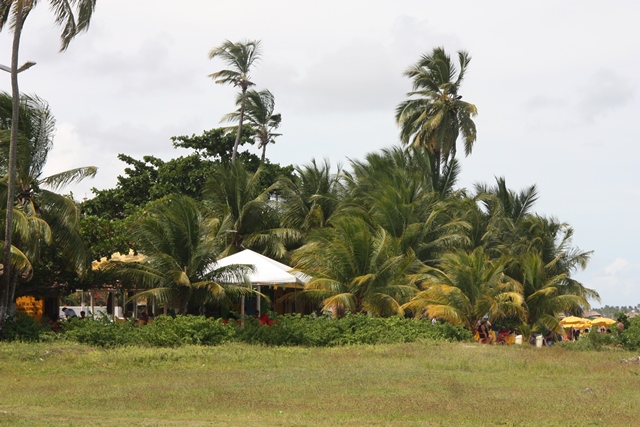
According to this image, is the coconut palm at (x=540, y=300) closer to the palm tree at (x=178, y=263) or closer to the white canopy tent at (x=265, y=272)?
the white canopy tent at (x=265, y=272)

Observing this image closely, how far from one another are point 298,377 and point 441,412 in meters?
4.46

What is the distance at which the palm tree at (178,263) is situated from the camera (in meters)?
23.7

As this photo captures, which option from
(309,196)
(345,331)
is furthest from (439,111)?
(345,331)

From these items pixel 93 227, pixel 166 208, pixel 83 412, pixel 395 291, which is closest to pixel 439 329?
pixel 395 291

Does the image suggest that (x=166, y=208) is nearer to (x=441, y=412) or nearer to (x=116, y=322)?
(x=116, y=322)

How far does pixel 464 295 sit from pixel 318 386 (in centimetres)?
1012

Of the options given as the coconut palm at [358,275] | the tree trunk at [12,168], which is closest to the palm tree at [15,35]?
the tree trunk at [12,168]

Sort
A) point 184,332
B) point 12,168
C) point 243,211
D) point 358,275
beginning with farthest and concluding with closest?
point 243,211, point 358,275, point 184,332, point 12,168

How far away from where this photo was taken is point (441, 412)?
43.3 feet

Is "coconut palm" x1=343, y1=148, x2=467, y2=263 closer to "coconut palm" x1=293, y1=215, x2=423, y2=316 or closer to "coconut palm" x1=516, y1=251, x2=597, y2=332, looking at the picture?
"coconut palm" x1=293, y1=215, x2=423, y2=316

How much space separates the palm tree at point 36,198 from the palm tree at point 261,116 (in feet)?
60.1

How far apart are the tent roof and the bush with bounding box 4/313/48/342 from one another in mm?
5028

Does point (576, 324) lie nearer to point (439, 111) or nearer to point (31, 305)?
point (439, 111)

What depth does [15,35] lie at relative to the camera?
22.0 m
